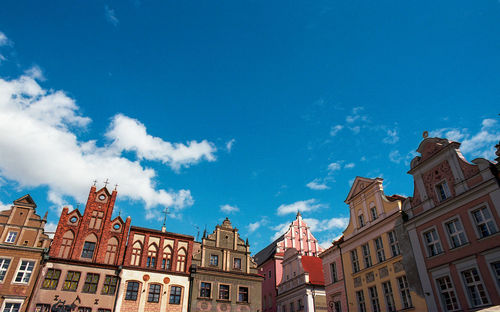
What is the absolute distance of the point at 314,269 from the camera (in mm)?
39781

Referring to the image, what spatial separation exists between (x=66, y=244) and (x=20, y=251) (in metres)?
3.42

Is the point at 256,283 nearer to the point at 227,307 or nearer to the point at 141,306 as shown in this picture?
the point at 227,307

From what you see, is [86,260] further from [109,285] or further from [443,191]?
[443,191]

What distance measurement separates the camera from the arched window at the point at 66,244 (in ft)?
95.0

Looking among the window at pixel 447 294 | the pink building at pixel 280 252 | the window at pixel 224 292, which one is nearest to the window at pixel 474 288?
the window at pixel 447 294

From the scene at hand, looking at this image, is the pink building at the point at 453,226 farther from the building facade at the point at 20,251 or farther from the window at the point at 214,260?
the building facade at the point at 20,251

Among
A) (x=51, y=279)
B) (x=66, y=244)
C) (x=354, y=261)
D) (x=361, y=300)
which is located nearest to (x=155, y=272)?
(x=66, y=244)

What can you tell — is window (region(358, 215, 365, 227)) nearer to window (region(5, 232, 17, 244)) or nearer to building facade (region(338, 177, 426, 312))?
building facade (region(338, 177, 426, 312))

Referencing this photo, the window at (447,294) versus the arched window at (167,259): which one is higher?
the arched window at (167,259)

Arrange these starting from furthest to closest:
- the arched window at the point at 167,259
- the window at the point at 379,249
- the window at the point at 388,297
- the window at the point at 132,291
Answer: the arched window at the point at 167,259
the window at the point at 132,291
the window at the point at 379,249
the window at the point at 388,297

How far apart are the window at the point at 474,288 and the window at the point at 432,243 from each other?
2344 millimetres

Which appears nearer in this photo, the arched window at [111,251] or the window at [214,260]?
the arched window at [111,251]

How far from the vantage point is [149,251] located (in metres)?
32.1

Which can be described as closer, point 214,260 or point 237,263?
point 214,260
